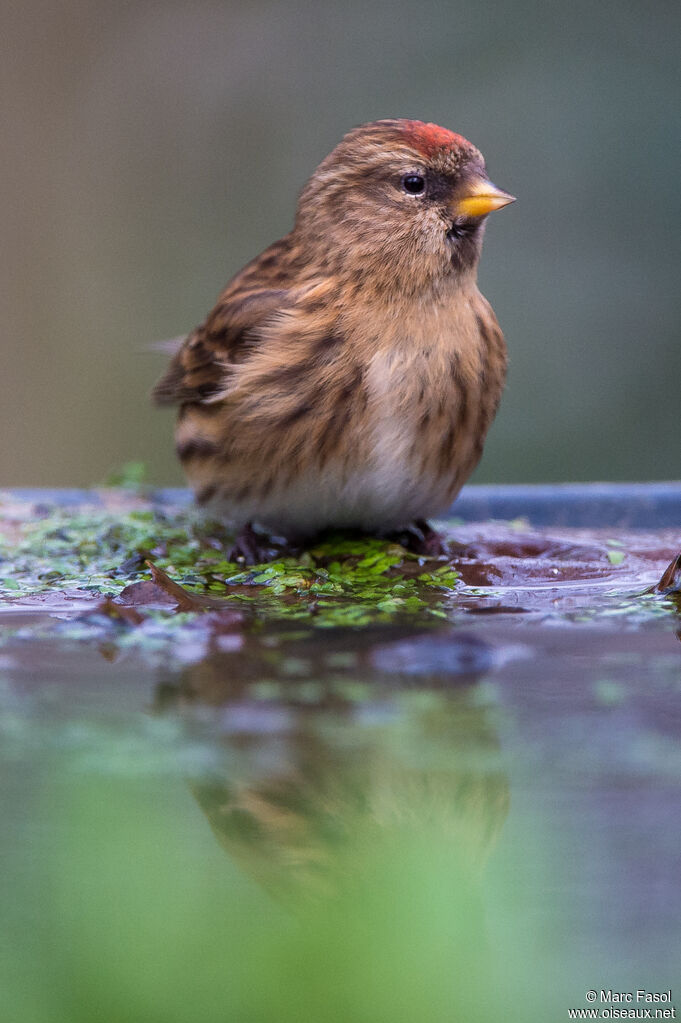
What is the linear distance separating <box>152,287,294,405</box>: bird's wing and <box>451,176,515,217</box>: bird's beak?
1.32 feet

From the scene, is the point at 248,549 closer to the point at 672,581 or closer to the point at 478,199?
the point at 478,199

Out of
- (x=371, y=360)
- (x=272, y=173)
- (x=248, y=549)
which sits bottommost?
(x=248, y=549)

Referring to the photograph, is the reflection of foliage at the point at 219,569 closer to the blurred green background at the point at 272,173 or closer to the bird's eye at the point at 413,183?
the bird's eye at the point at 413,183

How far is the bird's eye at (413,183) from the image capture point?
9.19 feet

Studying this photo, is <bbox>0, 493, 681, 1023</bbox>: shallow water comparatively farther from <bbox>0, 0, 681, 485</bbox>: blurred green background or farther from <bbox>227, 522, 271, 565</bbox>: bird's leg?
<bbox>0, 0, 681, 485</bbox>: blurred green background

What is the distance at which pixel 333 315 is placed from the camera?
2814 mm

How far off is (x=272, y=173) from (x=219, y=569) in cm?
523

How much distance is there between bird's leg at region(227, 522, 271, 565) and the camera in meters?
2.69

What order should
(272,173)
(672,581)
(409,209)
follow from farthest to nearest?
(272,173) → (409,209) → (672,581)

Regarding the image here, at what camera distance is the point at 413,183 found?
111 inches

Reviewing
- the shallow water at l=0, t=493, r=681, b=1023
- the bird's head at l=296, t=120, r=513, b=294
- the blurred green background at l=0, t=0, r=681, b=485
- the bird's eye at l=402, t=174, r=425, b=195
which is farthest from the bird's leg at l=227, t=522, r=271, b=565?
the blurred green background at l=0, t=0, r=681, b=485

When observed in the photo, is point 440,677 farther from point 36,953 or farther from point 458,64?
point 458,64

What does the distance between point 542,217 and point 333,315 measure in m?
4.49

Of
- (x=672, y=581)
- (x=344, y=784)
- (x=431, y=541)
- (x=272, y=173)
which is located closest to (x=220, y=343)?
(x=431, y=541)
